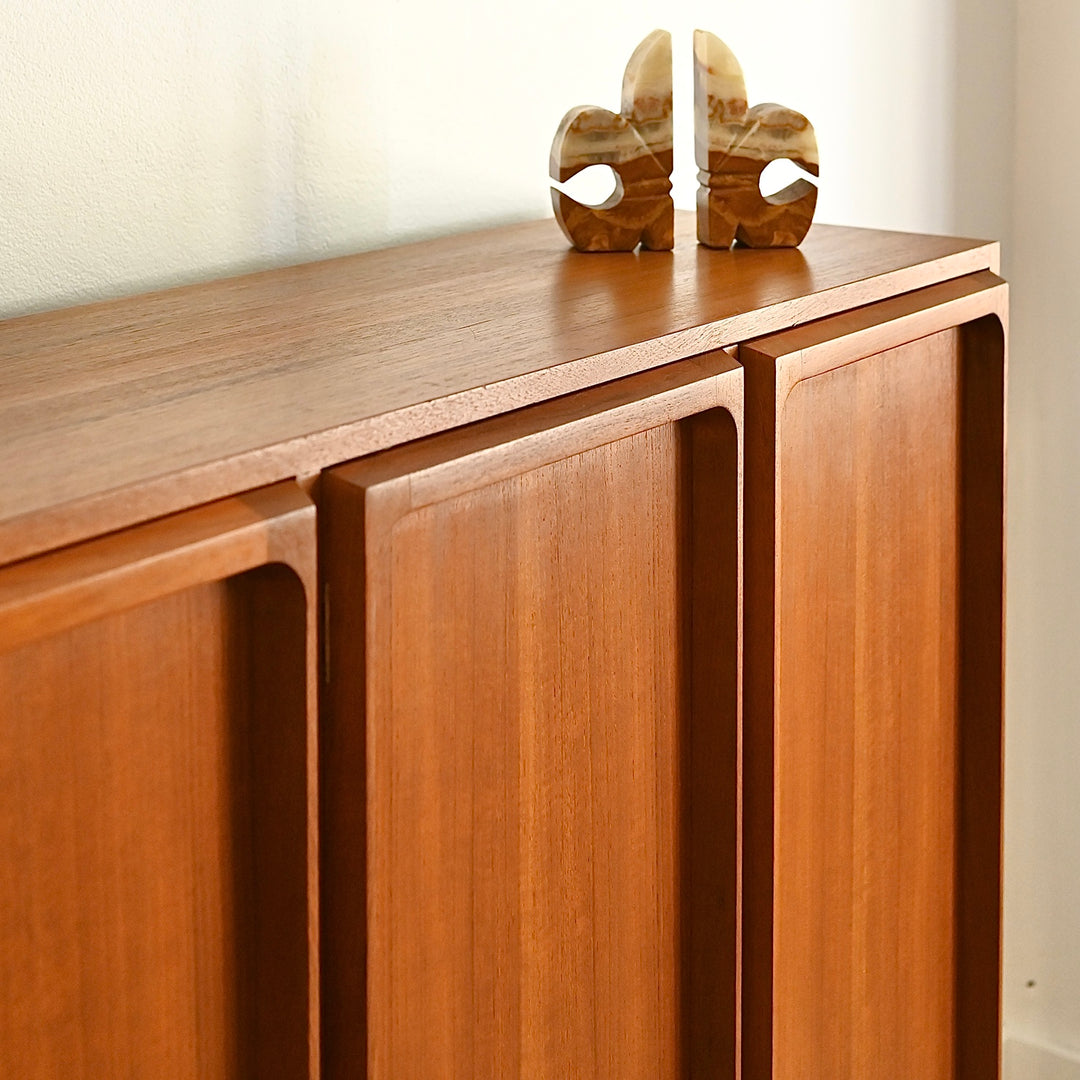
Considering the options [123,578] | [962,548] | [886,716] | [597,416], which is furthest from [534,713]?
[962,548]

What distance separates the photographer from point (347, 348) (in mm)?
784

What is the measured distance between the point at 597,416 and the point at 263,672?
23 centimetres

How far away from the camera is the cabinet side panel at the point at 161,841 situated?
21.3 inches

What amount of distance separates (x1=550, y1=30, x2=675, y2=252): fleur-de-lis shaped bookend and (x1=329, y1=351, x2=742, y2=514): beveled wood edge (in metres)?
0.30

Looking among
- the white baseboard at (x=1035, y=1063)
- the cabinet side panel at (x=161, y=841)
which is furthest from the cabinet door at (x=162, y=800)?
the white baseboard at (x=1035, y=1063)

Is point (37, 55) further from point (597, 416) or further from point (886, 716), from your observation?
point (886, 716)

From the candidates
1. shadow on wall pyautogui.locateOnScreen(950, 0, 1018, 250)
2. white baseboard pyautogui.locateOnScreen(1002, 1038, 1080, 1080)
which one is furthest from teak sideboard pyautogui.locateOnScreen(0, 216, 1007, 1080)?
white baseboard pyautogui.locateOnScreen(1002, 1038, 1080, 1080)

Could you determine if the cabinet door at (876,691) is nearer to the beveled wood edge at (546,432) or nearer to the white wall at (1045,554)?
the beveled wood edge at (546,432)

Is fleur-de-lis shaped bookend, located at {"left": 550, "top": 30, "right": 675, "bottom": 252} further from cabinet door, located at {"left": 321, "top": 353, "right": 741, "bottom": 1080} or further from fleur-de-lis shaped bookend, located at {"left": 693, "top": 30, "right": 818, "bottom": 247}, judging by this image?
cabinet door, located at {"left": 321, "top": 353, "right": 741, "bottom": 1080}

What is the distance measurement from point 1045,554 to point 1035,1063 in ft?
2.58

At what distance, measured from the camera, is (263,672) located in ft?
2.04

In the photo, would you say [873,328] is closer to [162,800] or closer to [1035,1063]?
[162,800]

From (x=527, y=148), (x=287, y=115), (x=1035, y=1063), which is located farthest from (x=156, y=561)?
(x=1035, y=1063)

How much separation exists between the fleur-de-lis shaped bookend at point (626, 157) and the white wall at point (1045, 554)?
38.7 inches
